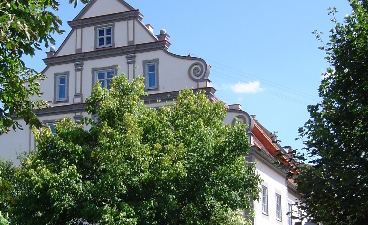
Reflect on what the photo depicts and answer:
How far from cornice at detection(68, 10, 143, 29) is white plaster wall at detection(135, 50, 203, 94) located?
253 centimetres

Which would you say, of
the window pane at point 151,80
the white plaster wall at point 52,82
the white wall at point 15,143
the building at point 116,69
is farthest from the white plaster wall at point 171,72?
the white wall at point 15,143

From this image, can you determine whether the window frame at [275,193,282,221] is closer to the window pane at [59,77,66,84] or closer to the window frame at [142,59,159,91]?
the window frame at [142,59,159,91]

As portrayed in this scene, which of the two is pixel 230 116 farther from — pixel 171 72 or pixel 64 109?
pixel 64 109

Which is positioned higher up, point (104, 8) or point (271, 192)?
point (104, 8)

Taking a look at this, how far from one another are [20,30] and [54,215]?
11.0m

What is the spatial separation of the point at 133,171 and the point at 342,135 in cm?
934

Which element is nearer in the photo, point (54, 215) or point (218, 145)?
point (54, 215)

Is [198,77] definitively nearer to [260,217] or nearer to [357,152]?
[260,217]

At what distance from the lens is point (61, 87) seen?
35406 millimetres

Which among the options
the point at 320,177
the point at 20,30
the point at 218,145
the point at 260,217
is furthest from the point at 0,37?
the point at 260,217

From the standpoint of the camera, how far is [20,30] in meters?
12.2

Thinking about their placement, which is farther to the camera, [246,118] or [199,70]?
[199,70]

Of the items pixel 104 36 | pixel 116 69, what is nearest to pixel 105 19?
pixel 104 36

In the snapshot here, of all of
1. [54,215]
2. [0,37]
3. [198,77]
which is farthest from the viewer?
[198,77]
